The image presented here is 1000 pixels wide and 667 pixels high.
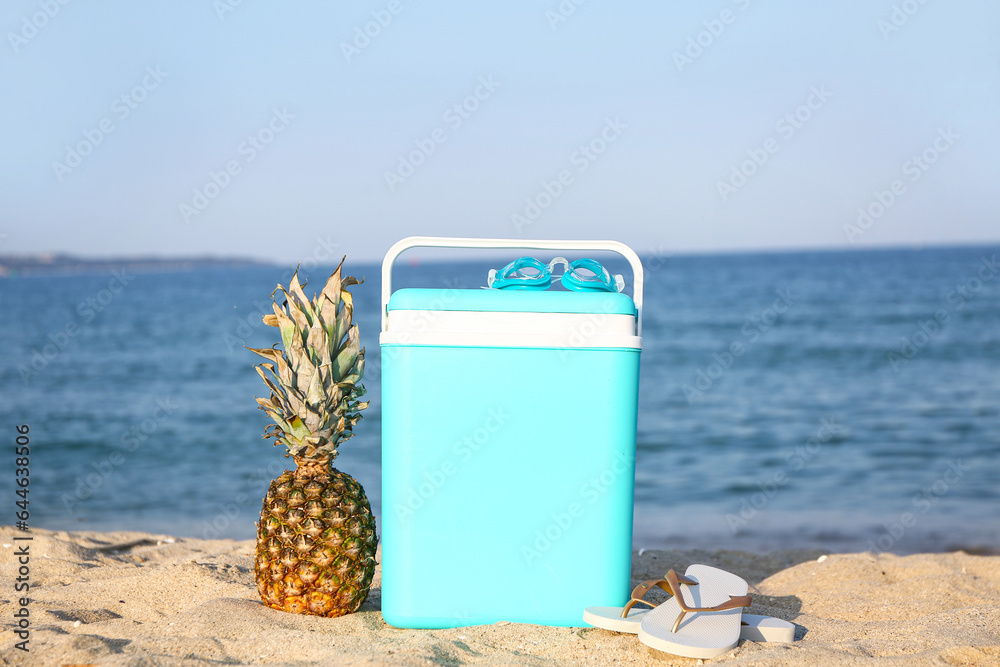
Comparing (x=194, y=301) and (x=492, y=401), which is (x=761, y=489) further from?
(x=194, y=301)

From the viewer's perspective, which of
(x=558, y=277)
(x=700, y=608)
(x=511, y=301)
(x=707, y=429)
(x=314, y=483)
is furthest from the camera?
(x=707, y=429)

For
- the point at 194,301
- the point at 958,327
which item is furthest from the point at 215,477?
the point at 194,301

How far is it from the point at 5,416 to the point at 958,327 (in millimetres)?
20128

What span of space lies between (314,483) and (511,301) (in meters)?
1.02

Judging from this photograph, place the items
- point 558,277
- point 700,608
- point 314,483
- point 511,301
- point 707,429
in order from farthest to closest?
point 707,429
point 558,277
point 314,483
point 511,301
point 700,608

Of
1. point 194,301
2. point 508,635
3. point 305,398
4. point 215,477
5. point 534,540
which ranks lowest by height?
point 215,477

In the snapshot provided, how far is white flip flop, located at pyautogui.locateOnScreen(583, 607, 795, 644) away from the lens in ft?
8.61

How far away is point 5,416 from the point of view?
39.4ft

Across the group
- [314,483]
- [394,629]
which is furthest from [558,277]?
[394,629]

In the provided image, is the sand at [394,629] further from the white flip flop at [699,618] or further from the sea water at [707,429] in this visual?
the sea water at [707,429]

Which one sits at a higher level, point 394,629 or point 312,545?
point 312,545

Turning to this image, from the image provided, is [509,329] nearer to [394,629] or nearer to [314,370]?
[314,370]

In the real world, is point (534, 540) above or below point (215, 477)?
above

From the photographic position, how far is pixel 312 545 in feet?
9.27
